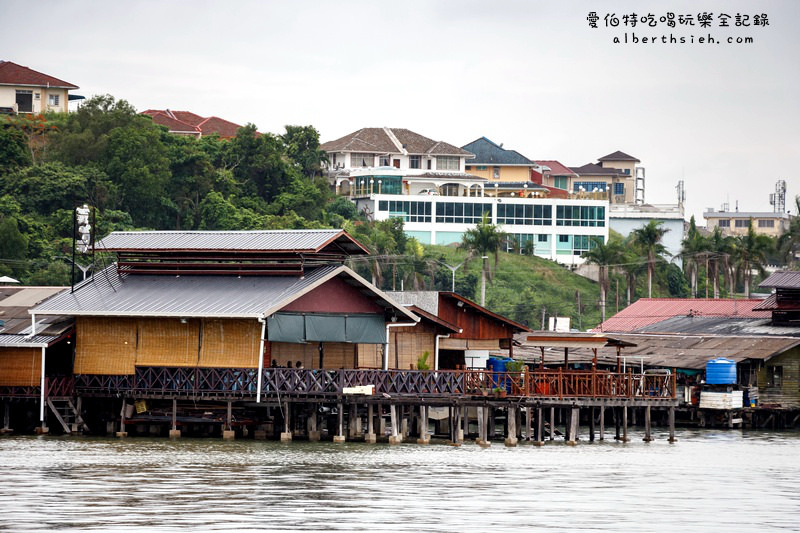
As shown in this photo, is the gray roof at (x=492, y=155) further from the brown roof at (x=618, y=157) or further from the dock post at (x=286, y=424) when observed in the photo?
the dock post at (x=286, y=424)

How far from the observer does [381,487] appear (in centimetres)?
3603

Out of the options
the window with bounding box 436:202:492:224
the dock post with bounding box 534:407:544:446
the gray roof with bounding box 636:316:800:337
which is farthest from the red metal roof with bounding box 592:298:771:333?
the dock post with bounding box 534:407:544:446

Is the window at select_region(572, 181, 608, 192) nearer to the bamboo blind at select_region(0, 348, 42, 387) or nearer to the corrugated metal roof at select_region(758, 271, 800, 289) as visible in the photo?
the corrugated metal roof at select_region(758, 271, 800, 289)

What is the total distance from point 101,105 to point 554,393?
236ft

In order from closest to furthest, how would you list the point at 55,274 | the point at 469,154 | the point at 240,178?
the point at 55,274 → the point at 240,178 → the point at 469,154

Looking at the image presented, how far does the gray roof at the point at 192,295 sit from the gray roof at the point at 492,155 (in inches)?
4119

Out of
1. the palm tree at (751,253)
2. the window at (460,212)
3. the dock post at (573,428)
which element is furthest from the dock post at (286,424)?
the window at (460,212)

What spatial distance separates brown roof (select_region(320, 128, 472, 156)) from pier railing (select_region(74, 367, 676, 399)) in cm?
9371

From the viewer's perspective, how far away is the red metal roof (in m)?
94.0

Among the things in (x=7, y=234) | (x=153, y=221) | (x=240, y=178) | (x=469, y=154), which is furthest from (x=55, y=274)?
(x=469, y=154)

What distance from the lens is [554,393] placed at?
50875 millimetres

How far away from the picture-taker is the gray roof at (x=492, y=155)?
155875mm

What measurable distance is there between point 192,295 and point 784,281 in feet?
121

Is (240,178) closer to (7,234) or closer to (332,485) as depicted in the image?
(7,234)
